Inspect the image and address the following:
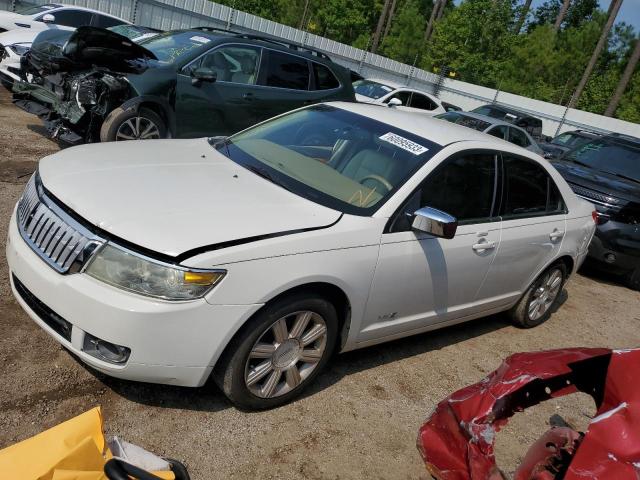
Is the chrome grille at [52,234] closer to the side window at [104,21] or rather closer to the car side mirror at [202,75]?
the car side mirror at [202,75]

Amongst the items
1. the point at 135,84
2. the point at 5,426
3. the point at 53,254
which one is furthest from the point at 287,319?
the point at 135,84

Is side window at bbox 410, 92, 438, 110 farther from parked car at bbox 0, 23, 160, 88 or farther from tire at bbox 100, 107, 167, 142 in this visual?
tire at bbox 100, 107, 167, 142

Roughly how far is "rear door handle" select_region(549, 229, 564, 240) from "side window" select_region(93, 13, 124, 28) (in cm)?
1079

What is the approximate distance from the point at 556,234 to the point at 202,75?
4.35m

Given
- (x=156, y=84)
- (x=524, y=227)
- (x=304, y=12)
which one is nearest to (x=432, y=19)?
(x=304, y=12)

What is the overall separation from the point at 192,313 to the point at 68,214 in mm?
858

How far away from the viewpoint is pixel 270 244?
9.42 ft

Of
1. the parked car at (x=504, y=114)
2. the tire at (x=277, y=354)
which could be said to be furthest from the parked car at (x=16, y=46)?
the parked car at (x=504, y=114)

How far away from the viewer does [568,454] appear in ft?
7.30

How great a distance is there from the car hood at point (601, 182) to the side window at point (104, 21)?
9.52 meters

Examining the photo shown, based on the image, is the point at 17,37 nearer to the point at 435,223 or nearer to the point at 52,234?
the point at 52,234

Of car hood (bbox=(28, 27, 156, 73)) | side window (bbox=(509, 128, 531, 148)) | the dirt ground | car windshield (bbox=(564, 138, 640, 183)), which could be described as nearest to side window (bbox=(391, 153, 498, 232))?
the dirt ground

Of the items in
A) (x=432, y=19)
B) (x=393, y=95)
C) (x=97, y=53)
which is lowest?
(x=393, y=95)

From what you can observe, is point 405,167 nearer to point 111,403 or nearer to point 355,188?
point 355,188
